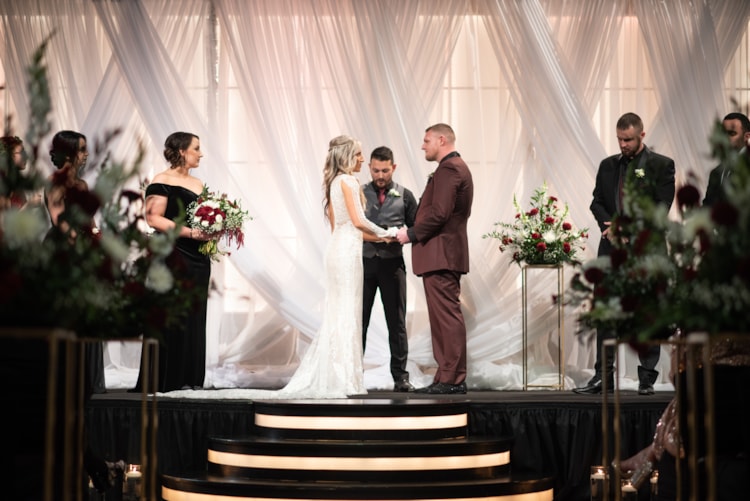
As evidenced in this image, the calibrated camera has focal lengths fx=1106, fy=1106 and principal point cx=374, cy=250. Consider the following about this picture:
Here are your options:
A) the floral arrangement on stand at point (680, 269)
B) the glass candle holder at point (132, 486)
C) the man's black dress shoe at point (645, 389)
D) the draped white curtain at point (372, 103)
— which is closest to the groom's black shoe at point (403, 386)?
the draped white curtain at point (372, 103)

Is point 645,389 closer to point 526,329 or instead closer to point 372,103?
point 526,329

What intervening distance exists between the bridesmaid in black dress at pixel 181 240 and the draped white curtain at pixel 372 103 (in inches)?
43.0

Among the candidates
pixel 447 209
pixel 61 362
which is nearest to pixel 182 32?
pixel 447 209

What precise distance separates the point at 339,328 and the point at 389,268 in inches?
35.8

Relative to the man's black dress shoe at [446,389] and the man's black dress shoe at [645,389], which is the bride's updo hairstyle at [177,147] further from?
the man's black dress shoe at [645,389]

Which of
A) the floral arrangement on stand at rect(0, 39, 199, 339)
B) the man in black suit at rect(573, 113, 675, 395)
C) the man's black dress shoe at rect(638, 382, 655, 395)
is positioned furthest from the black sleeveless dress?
the floral arrangement on stand at rect(0, 39, 199, 339)

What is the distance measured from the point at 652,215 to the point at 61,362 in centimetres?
221

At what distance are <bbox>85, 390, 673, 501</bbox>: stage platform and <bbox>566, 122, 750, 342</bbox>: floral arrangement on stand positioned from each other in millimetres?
2599

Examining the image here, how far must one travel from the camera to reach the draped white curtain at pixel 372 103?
28.7ft

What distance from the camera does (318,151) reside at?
898 cm

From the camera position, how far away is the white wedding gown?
7371mm

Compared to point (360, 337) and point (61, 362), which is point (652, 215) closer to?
point (61, 362)

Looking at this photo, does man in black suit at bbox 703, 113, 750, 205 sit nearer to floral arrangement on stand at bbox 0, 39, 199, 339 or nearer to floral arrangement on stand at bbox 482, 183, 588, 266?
floral arrangement on stand at bbox 482, 183, 588, 266

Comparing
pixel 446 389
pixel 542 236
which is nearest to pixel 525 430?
pixel 446 389
